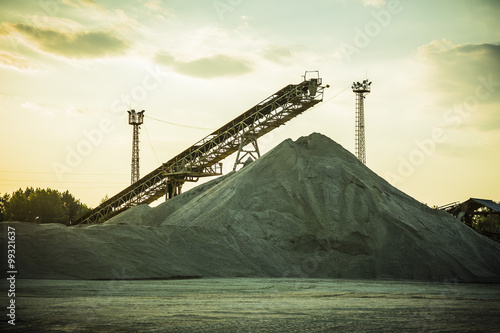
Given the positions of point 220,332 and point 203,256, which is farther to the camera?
point 203,256

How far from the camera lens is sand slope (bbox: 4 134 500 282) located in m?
19.0

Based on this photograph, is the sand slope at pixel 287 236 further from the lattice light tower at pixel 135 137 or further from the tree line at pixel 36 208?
the tree line at pixel 36 208

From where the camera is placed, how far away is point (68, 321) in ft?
25.3

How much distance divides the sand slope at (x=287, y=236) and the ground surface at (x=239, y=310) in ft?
14.6

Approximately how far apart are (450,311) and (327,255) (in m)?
13.4

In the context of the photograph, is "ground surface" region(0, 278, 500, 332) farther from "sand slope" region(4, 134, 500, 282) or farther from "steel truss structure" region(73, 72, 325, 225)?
"steel truss structure" region(73, 72, 325, 225)

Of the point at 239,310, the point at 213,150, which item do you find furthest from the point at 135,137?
the point at 239,310

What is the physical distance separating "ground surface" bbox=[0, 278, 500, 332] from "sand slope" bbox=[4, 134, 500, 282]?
4.45 meters

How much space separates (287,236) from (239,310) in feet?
48.1

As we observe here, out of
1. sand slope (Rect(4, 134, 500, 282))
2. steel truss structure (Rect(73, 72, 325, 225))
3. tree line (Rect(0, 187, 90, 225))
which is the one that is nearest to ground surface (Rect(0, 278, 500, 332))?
sand slope (Rect(4, 134, 500, 282))

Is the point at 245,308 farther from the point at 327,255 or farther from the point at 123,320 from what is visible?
the point at 327,255

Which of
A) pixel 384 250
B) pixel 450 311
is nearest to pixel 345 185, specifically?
pixel 384 250

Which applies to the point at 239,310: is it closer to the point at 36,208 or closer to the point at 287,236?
the point at 287,236

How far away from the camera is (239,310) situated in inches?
377
